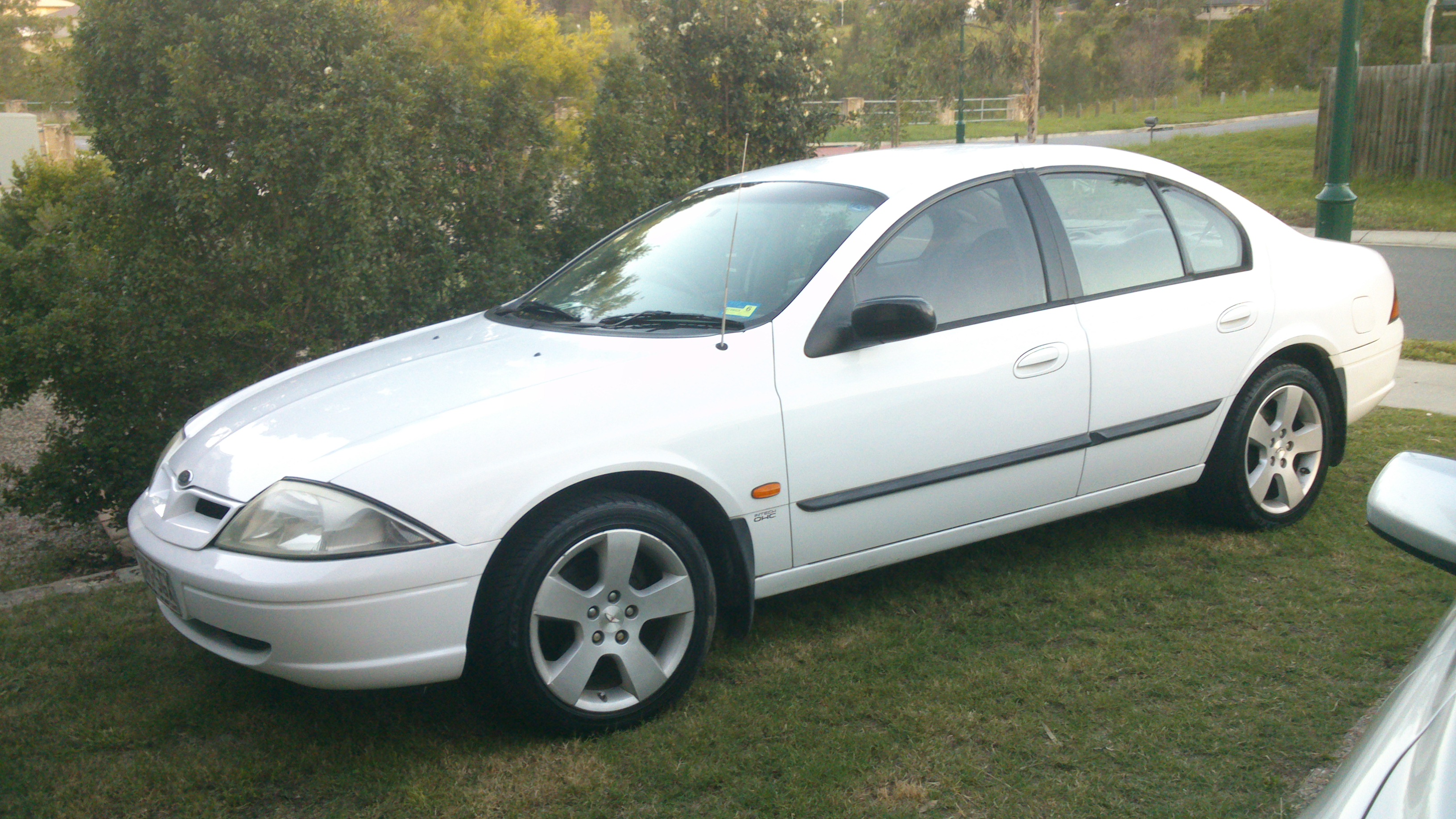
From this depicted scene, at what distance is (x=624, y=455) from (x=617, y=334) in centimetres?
65

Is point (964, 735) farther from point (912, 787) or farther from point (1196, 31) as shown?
point (1196, 31)

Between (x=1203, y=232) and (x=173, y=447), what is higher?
(x=1203, y=232)

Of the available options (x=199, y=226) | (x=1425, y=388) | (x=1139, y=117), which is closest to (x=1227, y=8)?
(x=1139, y=117)

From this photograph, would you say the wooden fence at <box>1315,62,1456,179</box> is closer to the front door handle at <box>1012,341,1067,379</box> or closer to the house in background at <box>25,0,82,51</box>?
the front door handle at <box>1012,341,1067,379</box>

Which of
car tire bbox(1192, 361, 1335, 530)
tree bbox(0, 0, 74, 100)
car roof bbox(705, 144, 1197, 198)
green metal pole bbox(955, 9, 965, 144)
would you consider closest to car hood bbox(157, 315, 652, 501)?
car roof bbox(705, 144, 1197, 198)

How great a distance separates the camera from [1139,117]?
158 feet

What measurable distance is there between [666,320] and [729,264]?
0.29 m

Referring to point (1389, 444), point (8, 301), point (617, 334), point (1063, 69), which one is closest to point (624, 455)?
point (617, 334)

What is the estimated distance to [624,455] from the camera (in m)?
3.36

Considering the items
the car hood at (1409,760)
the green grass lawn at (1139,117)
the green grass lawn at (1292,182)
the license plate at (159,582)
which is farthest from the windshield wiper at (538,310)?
the green grass lawn at (1139,117)

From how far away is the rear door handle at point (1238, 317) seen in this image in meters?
Answer: 4.65

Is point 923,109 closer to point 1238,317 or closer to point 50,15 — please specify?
point 1238,317

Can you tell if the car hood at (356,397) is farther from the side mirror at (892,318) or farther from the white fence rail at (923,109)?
the white fence rail at (923,109)

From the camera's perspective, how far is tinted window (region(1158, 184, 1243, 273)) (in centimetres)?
473
